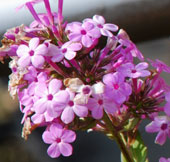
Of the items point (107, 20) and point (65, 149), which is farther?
point (107, 20)

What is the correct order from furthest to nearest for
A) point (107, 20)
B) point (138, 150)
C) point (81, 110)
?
point (107, 20) → point (138, 150) → point (81, 110)

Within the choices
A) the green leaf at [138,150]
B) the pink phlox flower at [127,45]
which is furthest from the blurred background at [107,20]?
the pink phlox flower at [127,45]

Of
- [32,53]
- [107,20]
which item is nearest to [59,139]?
[32,53]

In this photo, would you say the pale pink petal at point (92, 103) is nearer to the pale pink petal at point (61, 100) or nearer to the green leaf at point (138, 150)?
the pale pink petal at point (61, 100)

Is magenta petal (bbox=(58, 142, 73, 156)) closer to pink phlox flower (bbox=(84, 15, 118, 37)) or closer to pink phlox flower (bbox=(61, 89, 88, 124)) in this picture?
pink phlox flower (bbox=(61, 89, 88, 124))

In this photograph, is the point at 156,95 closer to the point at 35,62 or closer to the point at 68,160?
the point at 35,62

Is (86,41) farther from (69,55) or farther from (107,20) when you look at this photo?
(107,20)
